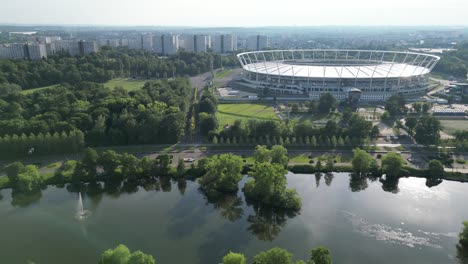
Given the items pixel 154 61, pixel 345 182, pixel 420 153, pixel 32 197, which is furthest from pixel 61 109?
pixel 154 61

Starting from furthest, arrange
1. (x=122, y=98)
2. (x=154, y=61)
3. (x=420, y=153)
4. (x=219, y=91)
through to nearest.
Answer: (x=154, y=61)
(x=219, y=91)
(x=122, y=98)
(x=420, y=153)

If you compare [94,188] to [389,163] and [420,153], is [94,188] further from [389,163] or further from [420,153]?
[420,153]

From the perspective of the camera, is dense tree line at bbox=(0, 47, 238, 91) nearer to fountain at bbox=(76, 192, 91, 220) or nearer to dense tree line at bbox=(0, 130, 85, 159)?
dense tree line at bbox=(0, 130, 85, 159)

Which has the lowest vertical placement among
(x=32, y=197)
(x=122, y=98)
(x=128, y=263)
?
(x=32, y=197)

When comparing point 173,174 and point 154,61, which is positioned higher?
point 154,61

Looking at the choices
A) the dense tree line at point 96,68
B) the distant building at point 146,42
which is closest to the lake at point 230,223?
the dense tree line at point 96,68

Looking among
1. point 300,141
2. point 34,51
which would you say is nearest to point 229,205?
point 300,141

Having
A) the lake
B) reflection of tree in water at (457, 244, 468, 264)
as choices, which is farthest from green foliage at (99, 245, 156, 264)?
reflection of tree in water at (457, 244, 468, 264)
